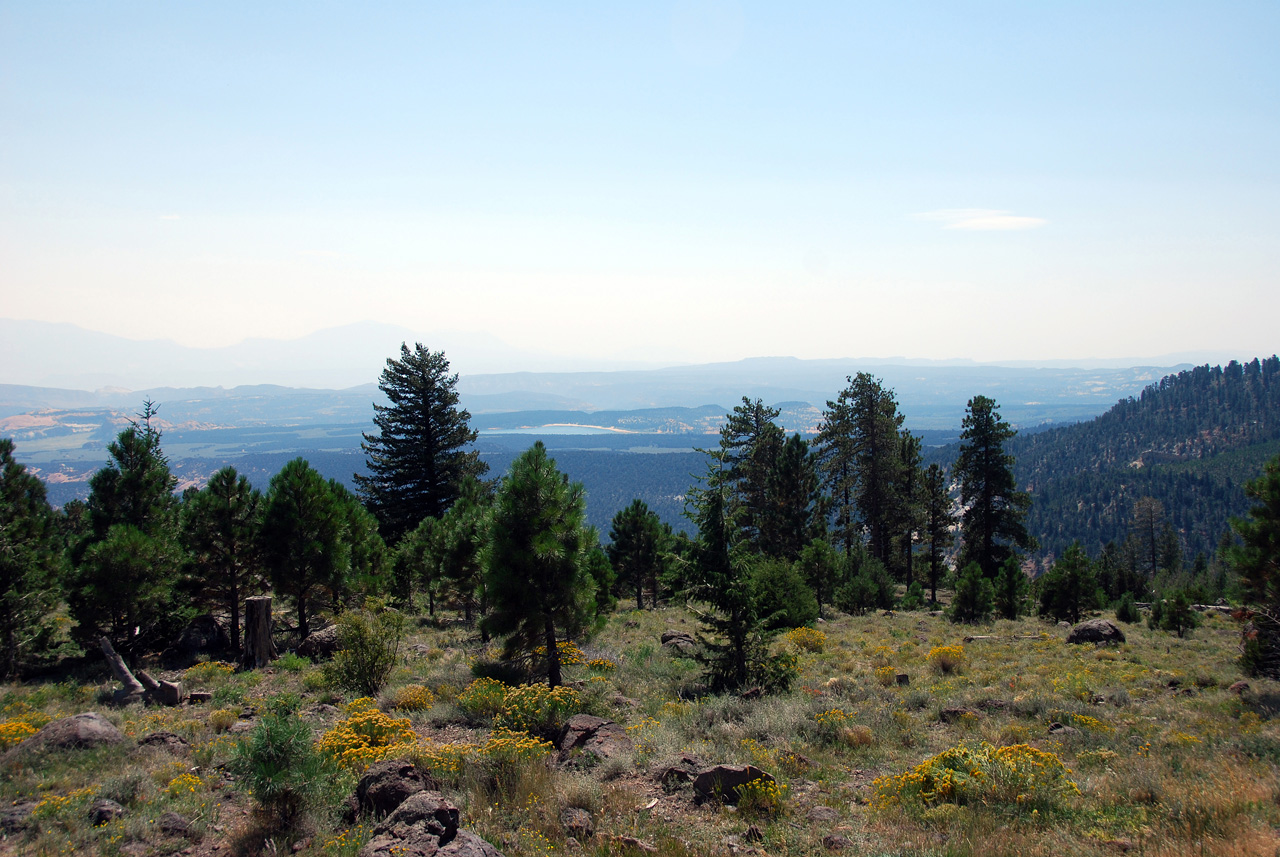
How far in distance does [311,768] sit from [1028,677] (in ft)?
45.0

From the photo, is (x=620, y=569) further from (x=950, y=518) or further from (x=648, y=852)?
(x=648, y=852)

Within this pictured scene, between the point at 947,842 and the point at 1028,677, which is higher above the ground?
the point at 947,842

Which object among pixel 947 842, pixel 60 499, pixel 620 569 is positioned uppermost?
pixel 947 842

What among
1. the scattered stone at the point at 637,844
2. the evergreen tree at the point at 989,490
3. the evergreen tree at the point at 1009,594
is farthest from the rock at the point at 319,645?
the evergreen tree at the point at 989,490

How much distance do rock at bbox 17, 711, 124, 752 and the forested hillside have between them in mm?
123802

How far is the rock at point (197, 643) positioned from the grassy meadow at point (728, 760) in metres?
1.69

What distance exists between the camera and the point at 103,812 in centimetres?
622

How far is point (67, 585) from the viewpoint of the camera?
42.4 ft

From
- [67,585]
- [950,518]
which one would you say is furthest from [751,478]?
[67,585]

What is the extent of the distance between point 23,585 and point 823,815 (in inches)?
628

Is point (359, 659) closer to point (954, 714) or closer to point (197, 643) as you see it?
point (197, 643)

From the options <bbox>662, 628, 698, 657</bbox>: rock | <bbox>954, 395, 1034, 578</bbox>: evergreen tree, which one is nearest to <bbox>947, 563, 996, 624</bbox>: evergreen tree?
<bbox>954, 395, 1034, 578</bbox>: evergreen tree

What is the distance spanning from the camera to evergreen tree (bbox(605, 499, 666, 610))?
3167cm

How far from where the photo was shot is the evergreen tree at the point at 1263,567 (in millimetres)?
12773
